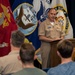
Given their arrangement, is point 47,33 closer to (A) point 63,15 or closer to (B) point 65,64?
(A) point 63,15

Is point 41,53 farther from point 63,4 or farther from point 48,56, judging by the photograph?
point 63,4

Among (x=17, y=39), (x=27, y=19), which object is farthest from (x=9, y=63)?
(x=27, y=19)

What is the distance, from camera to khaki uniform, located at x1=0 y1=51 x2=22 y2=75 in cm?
254

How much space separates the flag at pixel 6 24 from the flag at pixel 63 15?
1.23 m

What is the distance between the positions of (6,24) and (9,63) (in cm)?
256

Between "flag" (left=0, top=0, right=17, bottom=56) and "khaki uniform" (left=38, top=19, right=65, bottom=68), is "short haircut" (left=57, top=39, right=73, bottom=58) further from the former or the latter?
"flag" (left=0, top=0, right=17, bottom=56)

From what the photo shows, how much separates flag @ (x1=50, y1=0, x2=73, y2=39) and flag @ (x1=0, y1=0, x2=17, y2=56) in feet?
4.02

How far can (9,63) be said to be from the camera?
2557mm

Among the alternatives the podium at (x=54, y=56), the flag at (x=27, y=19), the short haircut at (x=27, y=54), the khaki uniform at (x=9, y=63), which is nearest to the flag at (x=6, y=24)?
the flag at (x=27, y=19)

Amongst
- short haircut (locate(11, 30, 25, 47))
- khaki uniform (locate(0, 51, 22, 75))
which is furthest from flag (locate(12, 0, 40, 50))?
khaki uniform (locate(0, 51, 22, 75))

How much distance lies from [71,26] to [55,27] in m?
1.00

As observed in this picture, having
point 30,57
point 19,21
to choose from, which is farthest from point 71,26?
point 30,57

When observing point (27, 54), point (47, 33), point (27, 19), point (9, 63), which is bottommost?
point (47, 33)

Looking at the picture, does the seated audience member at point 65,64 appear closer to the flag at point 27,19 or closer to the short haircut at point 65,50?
the short haircut at point 65,50
